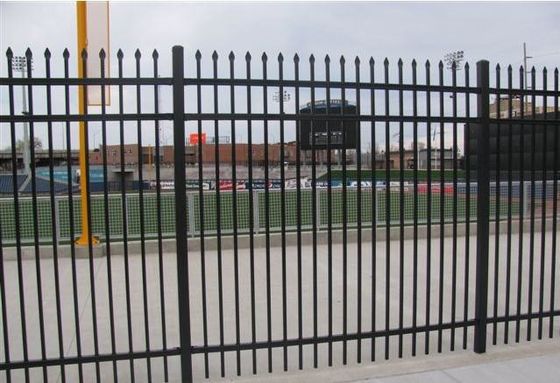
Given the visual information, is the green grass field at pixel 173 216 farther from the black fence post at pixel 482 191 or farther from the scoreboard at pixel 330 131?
the scoreboard at pixel 330 131

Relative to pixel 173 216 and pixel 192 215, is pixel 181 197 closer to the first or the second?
pixel 192 215

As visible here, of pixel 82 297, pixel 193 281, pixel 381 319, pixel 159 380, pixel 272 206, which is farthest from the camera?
pixel 272 206

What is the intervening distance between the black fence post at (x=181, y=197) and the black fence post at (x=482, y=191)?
7.56 feet

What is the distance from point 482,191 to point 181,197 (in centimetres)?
236

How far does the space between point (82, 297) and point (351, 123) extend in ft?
13.9

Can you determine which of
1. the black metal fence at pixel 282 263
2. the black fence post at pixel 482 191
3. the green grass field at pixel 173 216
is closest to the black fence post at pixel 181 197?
the black metal fence at pixel 282 263

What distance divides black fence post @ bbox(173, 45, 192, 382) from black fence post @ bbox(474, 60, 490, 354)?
2304 millimetres

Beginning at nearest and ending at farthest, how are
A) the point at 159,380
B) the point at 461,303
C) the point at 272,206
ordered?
the point at 159,380 → the point at 461,303 → the point at 272,206

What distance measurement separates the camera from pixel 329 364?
12.8 feet

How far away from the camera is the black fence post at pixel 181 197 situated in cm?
335

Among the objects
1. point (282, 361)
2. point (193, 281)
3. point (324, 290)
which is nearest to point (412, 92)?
point (282, 361)

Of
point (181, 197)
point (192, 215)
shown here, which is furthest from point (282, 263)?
point (192, 215)

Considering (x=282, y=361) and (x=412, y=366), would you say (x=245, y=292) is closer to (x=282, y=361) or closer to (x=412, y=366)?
(x=282, y=361)

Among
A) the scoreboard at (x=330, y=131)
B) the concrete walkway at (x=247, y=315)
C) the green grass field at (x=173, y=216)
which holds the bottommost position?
→ the concrete walkway at (x=247, y=315)
